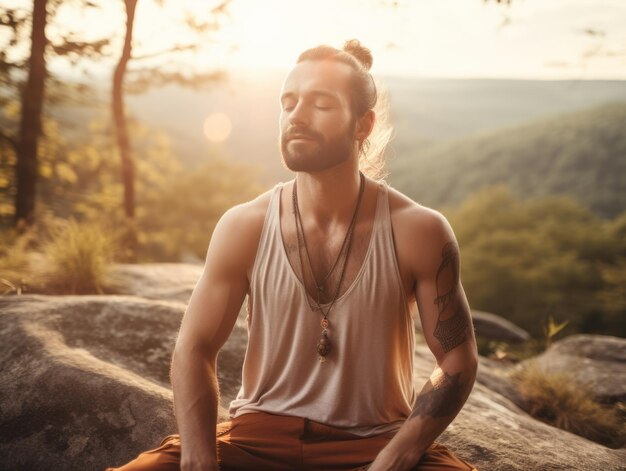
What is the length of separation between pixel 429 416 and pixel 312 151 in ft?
4.07

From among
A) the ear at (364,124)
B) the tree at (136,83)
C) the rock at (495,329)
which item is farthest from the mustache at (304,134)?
the rock at (495,329)

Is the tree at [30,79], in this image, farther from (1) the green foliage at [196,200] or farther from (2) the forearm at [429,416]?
(1) the green foliage at [196,200]

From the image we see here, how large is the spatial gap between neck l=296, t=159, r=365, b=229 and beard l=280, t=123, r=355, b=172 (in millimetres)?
82

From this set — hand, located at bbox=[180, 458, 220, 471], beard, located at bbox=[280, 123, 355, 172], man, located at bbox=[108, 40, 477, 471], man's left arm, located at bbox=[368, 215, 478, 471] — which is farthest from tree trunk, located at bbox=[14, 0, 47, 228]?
man's left arm, located at bbox=[368, 215, 478, 471]

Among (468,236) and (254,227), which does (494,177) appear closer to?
(468,236)

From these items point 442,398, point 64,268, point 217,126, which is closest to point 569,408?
point 442,398

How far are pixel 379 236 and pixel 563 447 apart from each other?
220 centimetres

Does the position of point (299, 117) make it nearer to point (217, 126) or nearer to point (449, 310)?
point (449, 310)

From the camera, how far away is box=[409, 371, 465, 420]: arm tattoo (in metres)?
2.09

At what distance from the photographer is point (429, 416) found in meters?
2.07

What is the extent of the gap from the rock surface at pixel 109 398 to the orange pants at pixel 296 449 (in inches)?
29.2

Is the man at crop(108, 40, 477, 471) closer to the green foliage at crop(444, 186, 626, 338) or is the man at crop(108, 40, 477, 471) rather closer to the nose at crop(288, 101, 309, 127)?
the nose at crop(288, 101, 309, 127)

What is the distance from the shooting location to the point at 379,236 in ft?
7.45

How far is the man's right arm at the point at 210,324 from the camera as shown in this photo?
2166 mm
